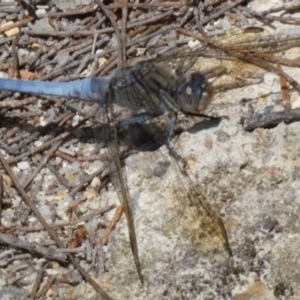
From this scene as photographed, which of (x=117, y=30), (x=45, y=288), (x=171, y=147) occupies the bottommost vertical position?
(x=45, y=288)

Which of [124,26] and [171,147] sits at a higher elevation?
[124,26]

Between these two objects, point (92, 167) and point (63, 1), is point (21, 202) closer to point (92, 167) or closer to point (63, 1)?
point (92, 167)

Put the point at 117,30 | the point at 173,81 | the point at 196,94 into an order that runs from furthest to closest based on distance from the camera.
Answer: the point at 117,30
the point at 173,81
the point at 196,94

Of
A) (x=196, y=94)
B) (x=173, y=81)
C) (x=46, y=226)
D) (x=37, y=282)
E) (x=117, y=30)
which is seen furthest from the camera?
(x=117, y=30)

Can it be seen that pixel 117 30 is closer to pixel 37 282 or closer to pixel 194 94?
pixel 194 94

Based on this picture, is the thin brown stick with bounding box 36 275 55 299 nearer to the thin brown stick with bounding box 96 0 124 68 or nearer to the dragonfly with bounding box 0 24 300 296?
the dragonfly with bounding box 0 24 300 296

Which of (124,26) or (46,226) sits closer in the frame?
(46,226)

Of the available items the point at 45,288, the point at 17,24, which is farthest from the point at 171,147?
→ the point at 17,24

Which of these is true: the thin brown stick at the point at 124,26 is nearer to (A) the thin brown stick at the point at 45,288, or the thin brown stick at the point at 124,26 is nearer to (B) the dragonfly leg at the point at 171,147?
(B) the dragonfly leg at the point at 171,147

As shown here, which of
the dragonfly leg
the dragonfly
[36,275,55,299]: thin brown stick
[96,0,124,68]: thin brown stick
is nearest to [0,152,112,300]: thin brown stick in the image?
[36,275,55,299]: thin brown stick
